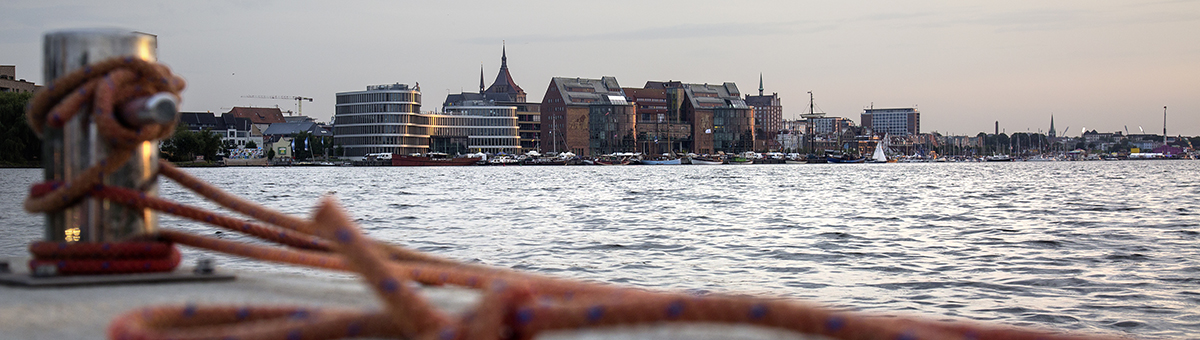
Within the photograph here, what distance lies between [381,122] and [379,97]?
12.8ft

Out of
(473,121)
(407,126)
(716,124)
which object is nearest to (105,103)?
(407,126)

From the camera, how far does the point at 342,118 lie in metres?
148

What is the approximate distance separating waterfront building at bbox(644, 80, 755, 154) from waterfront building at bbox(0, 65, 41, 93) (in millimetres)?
111439

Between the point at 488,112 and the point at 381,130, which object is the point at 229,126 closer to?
the point at 381,130

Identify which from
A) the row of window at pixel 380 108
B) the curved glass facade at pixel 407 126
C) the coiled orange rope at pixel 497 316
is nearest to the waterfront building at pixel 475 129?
the curved glass facade at pixel 407 126

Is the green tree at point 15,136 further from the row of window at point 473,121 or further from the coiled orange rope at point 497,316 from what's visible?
the row of window at point 473,121

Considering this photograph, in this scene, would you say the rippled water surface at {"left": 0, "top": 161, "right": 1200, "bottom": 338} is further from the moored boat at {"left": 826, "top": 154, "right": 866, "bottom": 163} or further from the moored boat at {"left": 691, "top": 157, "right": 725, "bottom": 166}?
the moored boat at {"left": 826, "top": 154, "right": 866, "bottom": 163}

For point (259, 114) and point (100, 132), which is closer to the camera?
point (100, 132)

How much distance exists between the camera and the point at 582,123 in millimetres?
167375

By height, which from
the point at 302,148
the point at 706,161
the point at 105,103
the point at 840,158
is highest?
the point at 302,148

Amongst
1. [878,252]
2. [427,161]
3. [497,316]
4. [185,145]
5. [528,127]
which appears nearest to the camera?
[497,316]

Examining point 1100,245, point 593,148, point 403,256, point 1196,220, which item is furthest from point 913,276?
point 593,148

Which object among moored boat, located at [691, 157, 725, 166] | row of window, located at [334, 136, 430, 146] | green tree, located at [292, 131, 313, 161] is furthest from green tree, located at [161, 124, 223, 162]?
moored boat, located at [691, 157, 725, 166]

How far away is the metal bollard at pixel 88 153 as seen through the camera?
8.73 ft
